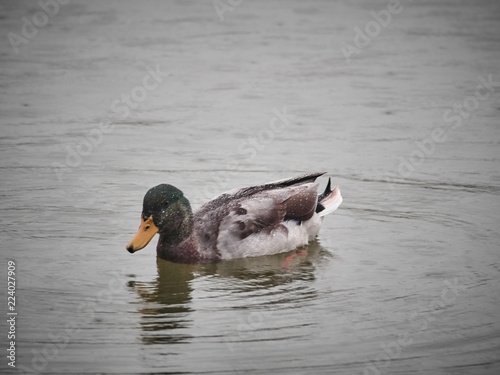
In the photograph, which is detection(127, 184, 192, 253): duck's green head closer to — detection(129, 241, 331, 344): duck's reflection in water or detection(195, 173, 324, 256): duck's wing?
detection(195, 173, 324, 256): duck's wing

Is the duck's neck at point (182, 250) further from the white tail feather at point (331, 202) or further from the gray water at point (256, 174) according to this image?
the white tail feather at point (331, 202)

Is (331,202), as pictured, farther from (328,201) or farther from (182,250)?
(182,250)

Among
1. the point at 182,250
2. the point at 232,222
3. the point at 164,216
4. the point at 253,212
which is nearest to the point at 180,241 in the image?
the point at 182,250

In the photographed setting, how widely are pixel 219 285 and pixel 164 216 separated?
990mm

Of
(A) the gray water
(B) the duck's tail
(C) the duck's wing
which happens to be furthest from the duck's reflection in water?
(B) the duck's tail

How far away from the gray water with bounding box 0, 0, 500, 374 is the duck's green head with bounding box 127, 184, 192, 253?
325mm

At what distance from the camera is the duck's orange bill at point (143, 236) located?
869 centimetres

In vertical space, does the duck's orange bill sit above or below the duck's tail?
above

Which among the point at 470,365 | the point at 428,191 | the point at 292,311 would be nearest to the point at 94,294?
the point at 292,311

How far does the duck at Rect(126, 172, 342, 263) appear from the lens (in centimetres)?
899

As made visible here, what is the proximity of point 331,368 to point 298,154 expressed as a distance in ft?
19.0

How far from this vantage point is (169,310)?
25.7ft

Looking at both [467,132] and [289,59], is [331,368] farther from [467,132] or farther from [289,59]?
[289,59]

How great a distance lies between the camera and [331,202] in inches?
394
